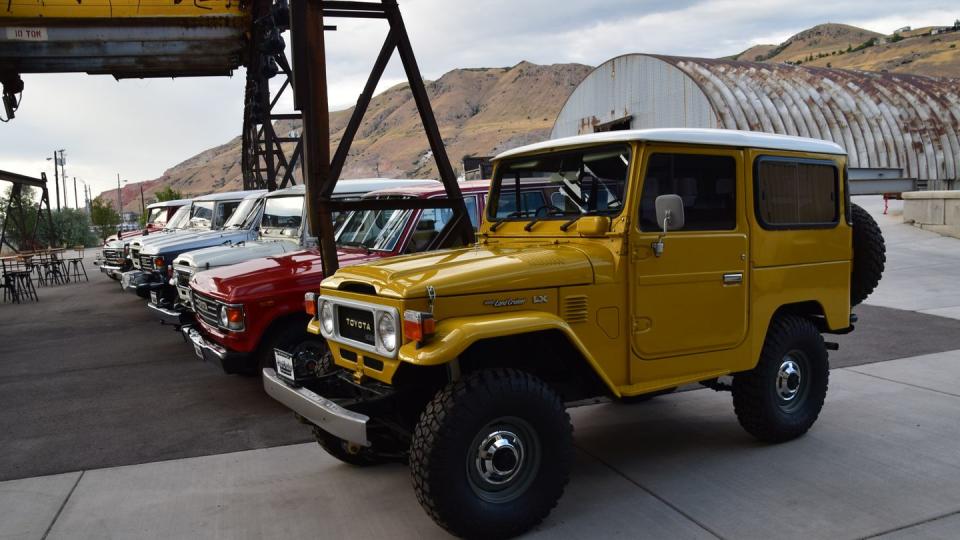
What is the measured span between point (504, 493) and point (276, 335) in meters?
3.10

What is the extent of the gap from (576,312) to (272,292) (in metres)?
3.09

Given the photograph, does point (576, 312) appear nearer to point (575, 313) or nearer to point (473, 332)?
point (575, 313)

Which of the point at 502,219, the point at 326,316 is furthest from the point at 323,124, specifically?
the point at 326,316

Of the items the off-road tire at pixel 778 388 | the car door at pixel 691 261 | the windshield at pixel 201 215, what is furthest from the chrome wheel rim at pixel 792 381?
the windshield at pixel 201 215

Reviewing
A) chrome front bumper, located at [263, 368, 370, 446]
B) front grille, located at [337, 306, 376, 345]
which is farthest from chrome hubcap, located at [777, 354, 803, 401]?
chrome front bumper, located at [263, 368, 370, 446]

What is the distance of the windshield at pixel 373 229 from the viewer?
670 centimetres

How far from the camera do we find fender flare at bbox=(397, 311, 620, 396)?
133 inches

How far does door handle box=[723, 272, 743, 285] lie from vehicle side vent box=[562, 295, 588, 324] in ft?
3.54

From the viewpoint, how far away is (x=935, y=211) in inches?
683

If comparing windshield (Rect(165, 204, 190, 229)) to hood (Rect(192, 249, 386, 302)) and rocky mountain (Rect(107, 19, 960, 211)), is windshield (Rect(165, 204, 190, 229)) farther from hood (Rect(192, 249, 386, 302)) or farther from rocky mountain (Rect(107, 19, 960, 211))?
rocky mountain (Rect(107, 19, 960, 211))

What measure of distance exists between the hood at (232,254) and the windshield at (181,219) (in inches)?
254

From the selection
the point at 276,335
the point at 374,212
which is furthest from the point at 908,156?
the point at 276,335

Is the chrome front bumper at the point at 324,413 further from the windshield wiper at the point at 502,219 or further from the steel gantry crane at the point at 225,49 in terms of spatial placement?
the steel gantry crane at the point at 225,49

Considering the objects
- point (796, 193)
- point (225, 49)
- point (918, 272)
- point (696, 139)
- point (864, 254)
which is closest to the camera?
point (696, 139)
